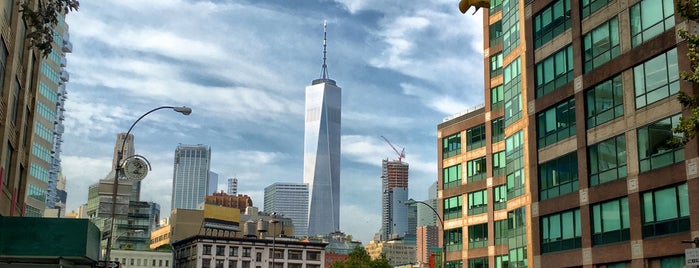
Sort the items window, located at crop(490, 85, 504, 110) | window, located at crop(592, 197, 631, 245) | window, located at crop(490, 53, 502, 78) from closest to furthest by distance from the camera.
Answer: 1. window, located at crop(592, 197, 631, 245)
2. window, located at crop(490, 85, 504, 110)
3. window, located at crop(490, 53, 502, 78)

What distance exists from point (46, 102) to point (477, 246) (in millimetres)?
76017

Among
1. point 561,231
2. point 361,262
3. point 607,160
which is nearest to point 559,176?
point 561,231

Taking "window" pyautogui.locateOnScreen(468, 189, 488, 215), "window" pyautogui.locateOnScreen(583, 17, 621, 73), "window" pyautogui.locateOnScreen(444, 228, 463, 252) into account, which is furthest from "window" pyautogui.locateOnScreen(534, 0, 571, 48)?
"window" pyautogui.locateOnScreen(444, 228, 463, 252)

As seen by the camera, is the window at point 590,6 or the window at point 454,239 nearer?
the window at point 590,6

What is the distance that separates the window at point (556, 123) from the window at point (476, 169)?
908 inches

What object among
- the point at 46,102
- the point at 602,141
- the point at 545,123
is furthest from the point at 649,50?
the point at 46,102

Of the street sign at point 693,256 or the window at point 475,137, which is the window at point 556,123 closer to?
the street sign at point 693,256

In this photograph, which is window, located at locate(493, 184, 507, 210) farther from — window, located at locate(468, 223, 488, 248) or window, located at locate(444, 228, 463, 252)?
window, located at locate(444, 228, 463, 252)

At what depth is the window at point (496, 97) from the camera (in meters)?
67.7

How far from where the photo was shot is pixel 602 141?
39.8 m

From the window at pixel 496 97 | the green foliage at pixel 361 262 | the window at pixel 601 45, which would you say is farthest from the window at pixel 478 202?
the green foliage at pixel 361 262

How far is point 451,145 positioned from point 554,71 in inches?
1190

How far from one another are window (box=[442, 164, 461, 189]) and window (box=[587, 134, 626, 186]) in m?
32.7

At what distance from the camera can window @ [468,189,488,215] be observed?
68.8 m
